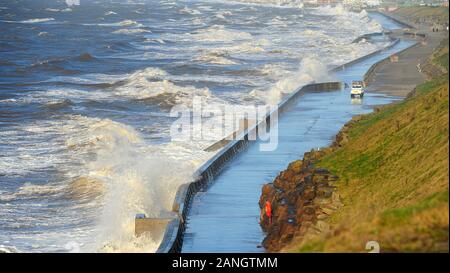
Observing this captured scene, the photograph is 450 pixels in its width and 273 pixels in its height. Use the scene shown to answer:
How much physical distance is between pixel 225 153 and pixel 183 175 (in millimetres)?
2947

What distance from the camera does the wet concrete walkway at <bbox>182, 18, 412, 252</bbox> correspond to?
62.8 ft

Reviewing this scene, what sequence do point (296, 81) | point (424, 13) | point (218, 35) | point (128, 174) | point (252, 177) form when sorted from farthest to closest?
point (424, 13)
point (218, 35)
point (296, 81)
point (128, 174)
point (252, 177)

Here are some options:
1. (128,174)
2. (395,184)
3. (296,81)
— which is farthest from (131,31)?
(395,184)

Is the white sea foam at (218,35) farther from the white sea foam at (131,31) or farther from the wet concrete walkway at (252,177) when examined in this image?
the wet concrete walkway at (252,177)

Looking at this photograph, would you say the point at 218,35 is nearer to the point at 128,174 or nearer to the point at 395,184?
the point at 128,174

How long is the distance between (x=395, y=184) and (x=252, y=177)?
8.33 metres

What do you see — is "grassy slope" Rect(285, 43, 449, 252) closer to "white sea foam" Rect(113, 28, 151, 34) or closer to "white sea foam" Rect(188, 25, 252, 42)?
"white sea foam" Rect(188, 25, 252, 42)

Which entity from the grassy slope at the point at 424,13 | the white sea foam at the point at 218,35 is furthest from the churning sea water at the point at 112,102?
the grassy slope at the point at 424,13

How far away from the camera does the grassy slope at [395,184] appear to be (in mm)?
11078

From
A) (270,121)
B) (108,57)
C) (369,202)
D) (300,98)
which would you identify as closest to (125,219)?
(369,202)

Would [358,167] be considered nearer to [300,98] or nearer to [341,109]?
[341,109]

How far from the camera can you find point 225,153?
28.3 meters

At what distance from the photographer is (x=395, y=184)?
17.6 meters
